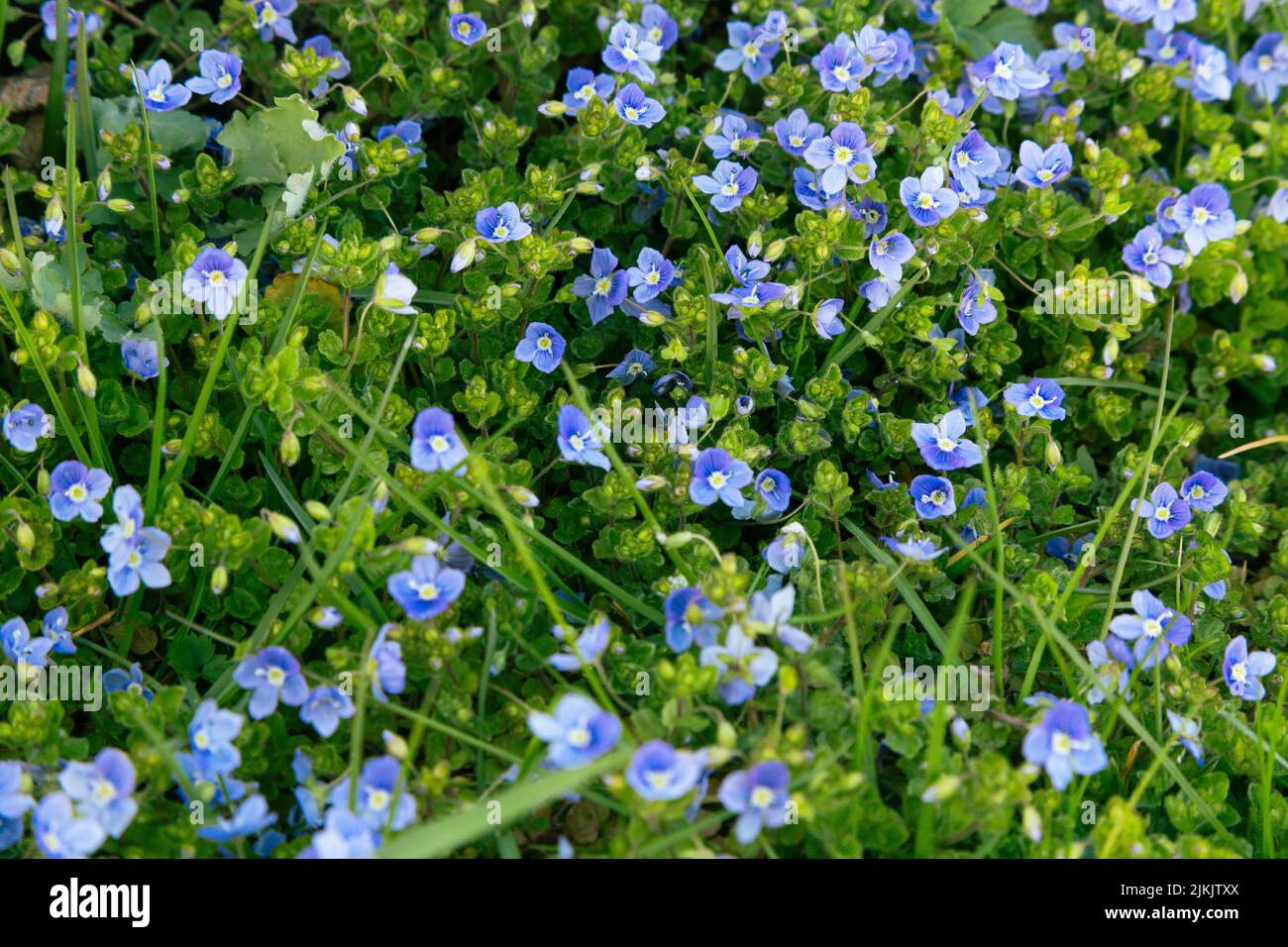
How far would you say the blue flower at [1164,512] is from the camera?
276 cm

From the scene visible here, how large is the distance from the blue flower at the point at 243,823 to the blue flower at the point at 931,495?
1.48m

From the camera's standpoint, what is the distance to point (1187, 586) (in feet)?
9.01

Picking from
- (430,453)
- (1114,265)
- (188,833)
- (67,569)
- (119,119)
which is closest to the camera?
(188,833)

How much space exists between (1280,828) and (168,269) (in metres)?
2.59

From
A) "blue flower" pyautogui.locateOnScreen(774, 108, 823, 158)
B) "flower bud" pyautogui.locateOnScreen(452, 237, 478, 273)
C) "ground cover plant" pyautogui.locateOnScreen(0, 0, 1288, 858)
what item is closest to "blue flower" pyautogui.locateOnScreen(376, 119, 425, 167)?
"ground cover plant" pyautogui.locateOnScreen(0, 0, 1288, 858)

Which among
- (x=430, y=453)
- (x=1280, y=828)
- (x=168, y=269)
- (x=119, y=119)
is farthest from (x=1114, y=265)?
(x=119, y=119)

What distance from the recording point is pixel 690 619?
2135 millimetres

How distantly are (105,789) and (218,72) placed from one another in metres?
1.84

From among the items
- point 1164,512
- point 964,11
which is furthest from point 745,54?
point 1164,512

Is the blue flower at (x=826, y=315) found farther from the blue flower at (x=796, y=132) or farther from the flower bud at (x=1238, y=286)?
the flower bud at (x=1238, y=286)

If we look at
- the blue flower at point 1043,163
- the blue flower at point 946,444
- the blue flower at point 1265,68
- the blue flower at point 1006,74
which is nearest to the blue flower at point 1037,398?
the blue flower at point 946,444

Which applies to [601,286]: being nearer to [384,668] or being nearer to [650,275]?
[650,275]

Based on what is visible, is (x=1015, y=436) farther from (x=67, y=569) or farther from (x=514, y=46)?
(x=67, y=569)

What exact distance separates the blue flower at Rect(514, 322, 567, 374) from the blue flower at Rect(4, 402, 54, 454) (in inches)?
38.4
